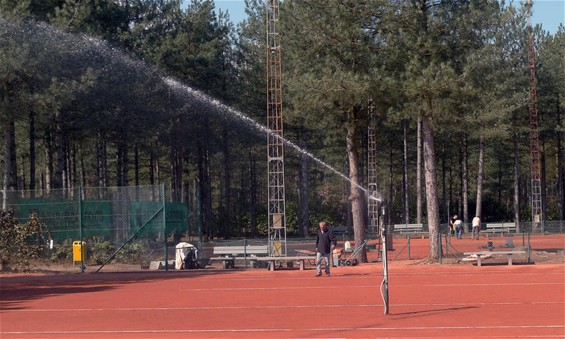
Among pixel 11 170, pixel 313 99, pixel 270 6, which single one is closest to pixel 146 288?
pixel 313 99

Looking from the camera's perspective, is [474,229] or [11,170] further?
[474,229]

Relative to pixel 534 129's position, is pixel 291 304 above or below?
below

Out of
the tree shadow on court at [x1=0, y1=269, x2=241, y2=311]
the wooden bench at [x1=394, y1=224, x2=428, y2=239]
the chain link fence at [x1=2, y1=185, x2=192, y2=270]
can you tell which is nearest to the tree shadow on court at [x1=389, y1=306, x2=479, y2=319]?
the tree shadow on court at [x1=0, y1=269, x2=241, y2=311]

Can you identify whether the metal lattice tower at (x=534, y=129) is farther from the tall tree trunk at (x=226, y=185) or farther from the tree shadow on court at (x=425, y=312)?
the tree shadow on court at (x=425, y=312)

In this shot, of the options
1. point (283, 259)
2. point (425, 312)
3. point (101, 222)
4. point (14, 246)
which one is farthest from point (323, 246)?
point (14, 246)

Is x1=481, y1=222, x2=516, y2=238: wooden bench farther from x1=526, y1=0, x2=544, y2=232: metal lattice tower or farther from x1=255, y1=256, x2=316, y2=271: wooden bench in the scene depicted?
x1=255, y1=256, x2=316, y2=271: wooden bench

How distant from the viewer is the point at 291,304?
20.7 metres

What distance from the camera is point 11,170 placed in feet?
158

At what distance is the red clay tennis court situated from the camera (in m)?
16.0

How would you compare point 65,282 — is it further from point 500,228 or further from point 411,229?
point 500,228

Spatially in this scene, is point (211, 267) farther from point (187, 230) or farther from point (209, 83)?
point (209, 83)

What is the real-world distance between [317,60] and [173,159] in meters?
33.5

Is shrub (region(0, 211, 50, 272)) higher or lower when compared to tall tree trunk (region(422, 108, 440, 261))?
lower

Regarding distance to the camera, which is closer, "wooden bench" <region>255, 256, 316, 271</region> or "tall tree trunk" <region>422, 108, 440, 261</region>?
"wooden bench" <region>255, 256, 316, 271</region>
